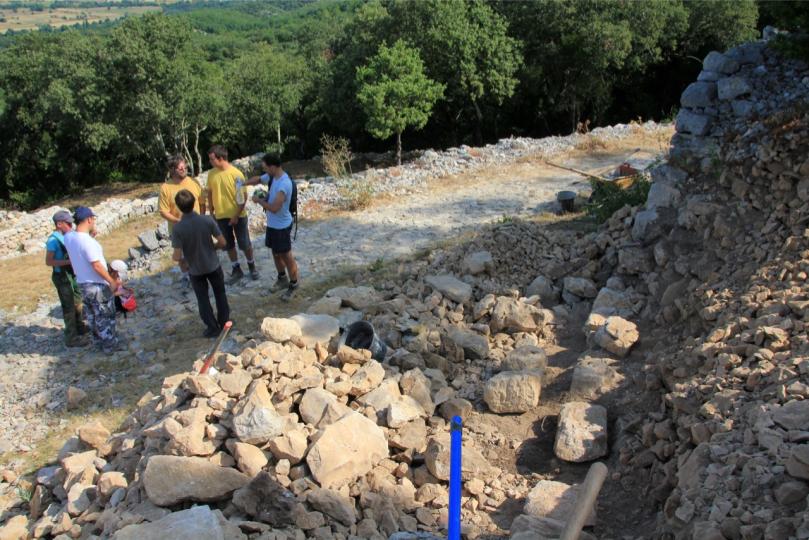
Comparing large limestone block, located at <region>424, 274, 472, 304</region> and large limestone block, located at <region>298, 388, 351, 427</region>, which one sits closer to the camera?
large limestone block, located at <region>298, 388, 351, 427</region>

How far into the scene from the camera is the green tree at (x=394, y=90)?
17.4 metres

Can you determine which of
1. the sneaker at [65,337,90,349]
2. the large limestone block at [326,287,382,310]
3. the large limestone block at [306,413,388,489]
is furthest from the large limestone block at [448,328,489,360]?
the sneaker at [65,337,90,349]

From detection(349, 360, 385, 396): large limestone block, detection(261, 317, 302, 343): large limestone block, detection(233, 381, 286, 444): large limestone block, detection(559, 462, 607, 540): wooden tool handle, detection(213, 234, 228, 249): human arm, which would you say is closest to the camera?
detection(559, 462, 607, 540): wooden tool handle

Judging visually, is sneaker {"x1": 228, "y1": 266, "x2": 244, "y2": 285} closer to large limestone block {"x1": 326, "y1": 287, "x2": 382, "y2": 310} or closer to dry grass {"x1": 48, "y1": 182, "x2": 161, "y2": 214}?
large limestone block {"x1": 326, "y1": 287, "x2": 382, "y2": 310}

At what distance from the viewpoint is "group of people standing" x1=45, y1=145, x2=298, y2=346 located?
19.4 ft

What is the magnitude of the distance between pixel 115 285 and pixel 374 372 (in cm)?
311

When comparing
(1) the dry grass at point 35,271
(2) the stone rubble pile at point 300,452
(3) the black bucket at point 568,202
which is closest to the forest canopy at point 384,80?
(1) the dry grass at point 35,271

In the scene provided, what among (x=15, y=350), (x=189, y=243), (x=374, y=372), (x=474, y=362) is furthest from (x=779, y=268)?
(x=15, y=350)

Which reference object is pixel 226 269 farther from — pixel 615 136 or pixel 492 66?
pixel 492 66

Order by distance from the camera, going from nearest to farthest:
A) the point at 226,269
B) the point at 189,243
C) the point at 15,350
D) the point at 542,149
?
the point at 189,243 < the point at 15,350 < the point at 226,269 < the point at 542,149

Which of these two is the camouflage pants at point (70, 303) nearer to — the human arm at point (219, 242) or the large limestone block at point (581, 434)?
the human arm at point (219, 242)

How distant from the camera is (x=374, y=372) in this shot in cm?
459

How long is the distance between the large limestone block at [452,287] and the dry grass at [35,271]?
5412 millimetres

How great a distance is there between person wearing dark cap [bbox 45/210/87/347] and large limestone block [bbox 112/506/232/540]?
12.1ft
